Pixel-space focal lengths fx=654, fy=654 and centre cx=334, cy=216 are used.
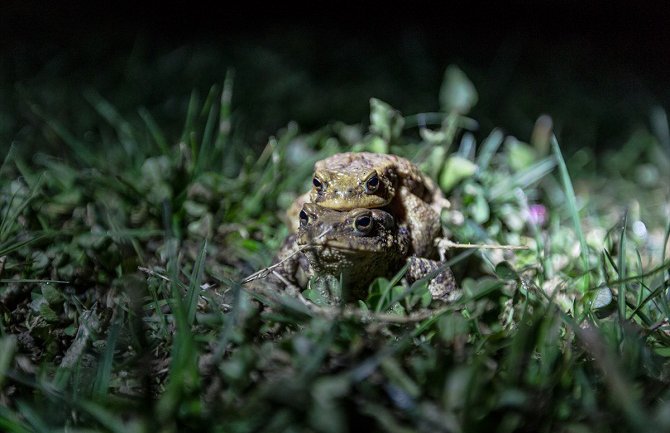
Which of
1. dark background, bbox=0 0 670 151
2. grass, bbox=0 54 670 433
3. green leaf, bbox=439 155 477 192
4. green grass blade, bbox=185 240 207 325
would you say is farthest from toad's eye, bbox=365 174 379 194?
dark background, bbox=0 0 670 151

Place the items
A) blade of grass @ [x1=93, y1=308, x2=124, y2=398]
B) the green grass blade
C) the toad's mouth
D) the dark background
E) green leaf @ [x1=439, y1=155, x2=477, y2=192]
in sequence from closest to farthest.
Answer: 1. blade of grass @ [x1=93, y1=308, x2=124, y2=398]
2. the green grass blade
3. the toad's mouth
4. green leaf @ [x1=439, y1=155, x2=477, y2=192]
5. the dark background

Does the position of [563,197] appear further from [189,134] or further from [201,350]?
[201,350]

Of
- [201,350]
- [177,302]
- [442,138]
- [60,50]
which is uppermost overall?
[442,138]

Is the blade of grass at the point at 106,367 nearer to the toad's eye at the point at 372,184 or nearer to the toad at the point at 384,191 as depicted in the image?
the toad at the point at 384,191

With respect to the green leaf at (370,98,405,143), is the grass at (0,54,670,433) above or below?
below

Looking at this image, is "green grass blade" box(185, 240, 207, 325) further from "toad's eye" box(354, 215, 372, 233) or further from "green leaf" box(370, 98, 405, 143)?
"green leaf" box(370, 98, 405, 143)

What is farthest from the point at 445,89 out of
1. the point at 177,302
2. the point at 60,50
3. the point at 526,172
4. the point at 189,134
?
the point at 60,50

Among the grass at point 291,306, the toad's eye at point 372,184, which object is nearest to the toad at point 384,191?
the toad's eye at point 372,184
